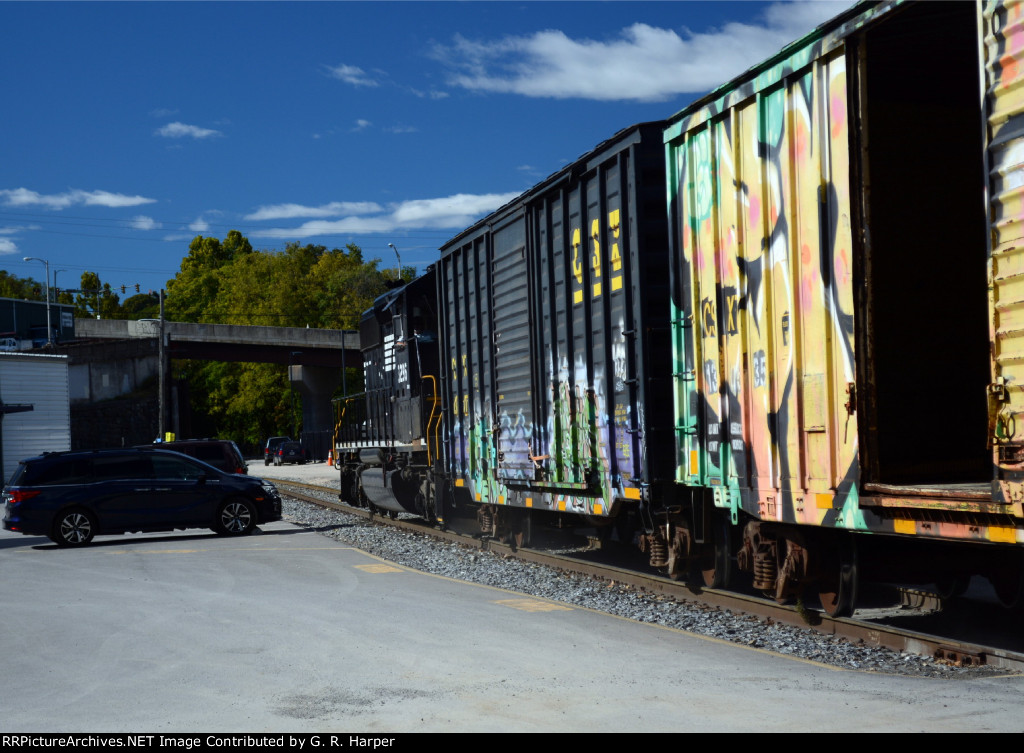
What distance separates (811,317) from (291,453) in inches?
2350

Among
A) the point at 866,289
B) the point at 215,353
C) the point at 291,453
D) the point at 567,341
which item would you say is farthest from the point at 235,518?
the point at 215,353

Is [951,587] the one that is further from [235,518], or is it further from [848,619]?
[235,518]

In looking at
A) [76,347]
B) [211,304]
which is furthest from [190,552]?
[211,304]

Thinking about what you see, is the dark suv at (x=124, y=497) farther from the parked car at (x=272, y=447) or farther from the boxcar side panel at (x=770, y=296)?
the parked car at (x=272, y=447)

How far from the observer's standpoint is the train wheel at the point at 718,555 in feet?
34.0

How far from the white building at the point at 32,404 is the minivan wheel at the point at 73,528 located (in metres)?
26.7

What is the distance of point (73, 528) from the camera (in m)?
18.7

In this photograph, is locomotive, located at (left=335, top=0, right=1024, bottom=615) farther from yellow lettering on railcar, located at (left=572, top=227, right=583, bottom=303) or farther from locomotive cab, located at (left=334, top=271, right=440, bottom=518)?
locomotive cab, located at (left=334, top=271, right=440, bottom=518)

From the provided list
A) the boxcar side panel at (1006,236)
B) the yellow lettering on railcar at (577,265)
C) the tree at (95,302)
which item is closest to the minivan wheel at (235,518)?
the yellow lettering on railcar at (577,265)

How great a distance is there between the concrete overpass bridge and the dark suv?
4914cm

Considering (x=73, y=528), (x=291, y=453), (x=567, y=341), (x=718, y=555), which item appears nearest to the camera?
(x=718, y=555)
